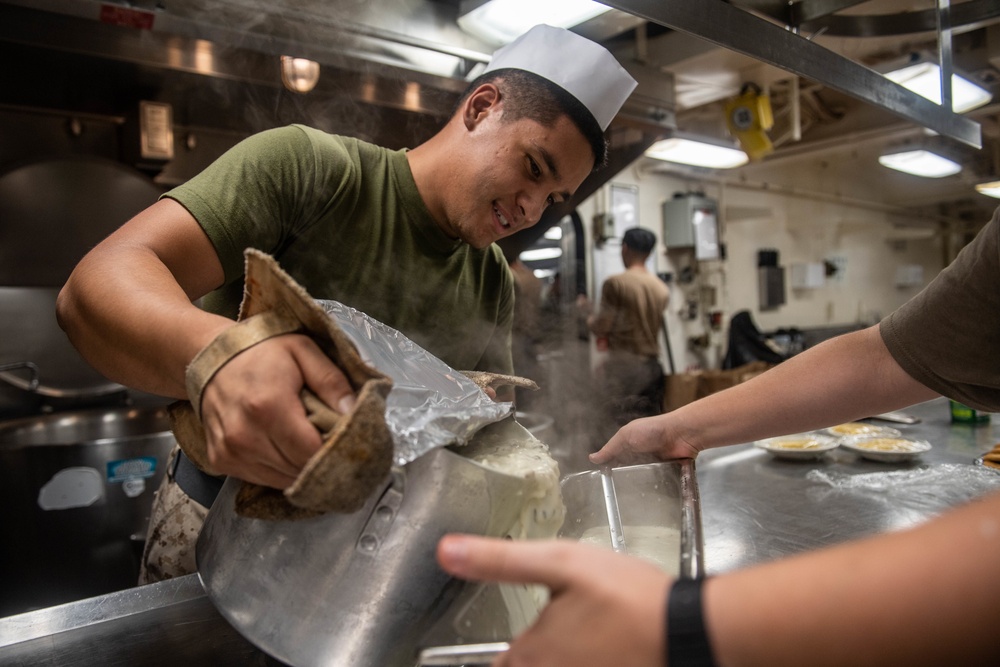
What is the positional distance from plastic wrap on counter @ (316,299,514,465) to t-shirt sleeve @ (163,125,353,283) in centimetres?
31

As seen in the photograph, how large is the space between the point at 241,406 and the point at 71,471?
1.87 metres

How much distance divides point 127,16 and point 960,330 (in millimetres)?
1920

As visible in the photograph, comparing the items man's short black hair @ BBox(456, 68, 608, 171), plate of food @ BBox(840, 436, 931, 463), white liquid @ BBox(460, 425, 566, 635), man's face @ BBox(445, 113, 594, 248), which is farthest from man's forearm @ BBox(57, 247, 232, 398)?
plate of food @ BBox(840, 436, 931, 463)

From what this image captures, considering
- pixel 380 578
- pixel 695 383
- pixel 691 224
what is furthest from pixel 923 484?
pixel 691 224

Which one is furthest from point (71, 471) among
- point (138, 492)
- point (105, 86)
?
point (105, 86)

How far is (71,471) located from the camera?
198 centimetres

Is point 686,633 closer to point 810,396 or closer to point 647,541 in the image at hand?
point 647,541

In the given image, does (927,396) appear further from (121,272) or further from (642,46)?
(642,46)

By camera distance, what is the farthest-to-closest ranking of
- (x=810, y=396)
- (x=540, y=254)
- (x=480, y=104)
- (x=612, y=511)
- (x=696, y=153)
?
(x=540, y=254) < (x=696, y=153) < (x=480, y=104) < (x=810, y=396) < (x=612, y=511)

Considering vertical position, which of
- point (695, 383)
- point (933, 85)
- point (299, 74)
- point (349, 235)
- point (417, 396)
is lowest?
point (695, 383)

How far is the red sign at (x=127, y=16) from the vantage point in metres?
1.49

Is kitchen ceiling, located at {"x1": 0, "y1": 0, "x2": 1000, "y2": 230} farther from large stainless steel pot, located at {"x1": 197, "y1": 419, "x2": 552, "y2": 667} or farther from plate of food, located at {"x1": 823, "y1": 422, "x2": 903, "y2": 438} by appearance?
plate of food, located at {"x1": 823, "y1": 422, "x2": 903, "y2": 438}

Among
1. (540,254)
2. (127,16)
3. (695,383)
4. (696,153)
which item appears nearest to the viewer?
(127,16)

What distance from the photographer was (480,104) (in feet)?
4.30
